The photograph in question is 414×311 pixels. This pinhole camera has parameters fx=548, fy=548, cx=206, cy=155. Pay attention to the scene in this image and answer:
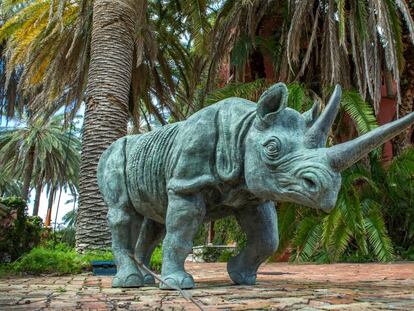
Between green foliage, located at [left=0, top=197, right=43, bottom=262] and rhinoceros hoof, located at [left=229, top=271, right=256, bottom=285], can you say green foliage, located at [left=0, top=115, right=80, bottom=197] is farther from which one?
rhinoceros hoof, located at [left=229, top=271, right=256, bottom=285]

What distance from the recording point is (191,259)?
48.9ft

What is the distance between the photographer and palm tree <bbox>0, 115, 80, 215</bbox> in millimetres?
25875

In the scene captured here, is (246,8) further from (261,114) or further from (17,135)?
(17,135)

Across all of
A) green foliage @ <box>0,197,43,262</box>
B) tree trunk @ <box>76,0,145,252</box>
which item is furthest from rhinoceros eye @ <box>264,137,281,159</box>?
green foliage @ <box>0,197,43,262</box>

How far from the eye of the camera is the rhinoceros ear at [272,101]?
12.4ft

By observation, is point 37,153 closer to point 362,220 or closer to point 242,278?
point 362,220

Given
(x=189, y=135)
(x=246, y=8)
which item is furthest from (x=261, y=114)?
(x=246, y=8)

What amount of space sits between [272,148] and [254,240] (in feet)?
3.37

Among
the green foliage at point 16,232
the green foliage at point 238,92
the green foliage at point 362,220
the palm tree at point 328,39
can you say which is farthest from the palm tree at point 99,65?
the green foliage at point 362,220

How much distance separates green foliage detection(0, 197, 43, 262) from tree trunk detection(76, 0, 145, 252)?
1281mm

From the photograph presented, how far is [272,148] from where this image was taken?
12.1ft

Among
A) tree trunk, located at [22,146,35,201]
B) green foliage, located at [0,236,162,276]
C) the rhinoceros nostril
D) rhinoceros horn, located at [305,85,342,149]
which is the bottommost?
green foliage, located at [0,236,162,276]

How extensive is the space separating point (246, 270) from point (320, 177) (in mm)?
1371

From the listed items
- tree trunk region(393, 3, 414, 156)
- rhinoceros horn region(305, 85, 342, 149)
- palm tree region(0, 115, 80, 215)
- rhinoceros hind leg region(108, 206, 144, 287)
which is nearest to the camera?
rhinoceros horn region(305, 85, 342, 149)
